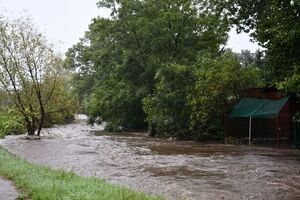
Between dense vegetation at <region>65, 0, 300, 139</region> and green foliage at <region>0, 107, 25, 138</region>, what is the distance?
7596 millimetres

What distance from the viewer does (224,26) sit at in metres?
27.1

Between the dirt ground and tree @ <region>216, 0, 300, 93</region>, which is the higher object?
tree @ <region>216, 0, 300, 93</region>

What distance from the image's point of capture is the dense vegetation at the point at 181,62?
21.4m

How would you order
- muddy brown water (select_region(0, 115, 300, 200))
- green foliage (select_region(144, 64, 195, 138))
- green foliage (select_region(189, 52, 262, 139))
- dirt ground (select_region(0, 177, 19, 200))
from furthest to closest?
green foliage (select_region(144, 64, 195, 138)) < green foliage (select_region(189, 52, 262, 139)) < muddy brown water (select_region(0, 115, 300, 200)) < dirt ground (select_region(0, 177, 19, 200))

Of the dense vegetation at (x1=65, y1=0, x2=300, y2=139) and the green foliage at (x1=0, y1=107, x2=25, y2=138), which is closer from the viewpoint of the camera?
the dense vegetation at (x1=65, y1=0, x2=300, y2=139)

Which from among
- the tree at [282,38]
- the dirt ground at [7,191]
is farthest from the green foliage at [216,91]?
the dirt ground at [7,191]

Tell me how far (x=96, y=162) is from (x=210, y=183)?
7.79 meters

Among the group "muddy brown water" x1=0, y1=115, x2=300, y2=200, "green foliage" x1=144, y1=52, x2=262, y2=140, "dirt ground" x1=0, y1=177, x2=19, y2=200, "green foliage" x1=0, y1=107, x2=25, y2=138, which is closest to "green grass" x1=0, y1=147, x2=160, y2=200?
"dirt ground" x1=0, y1=177, x2=19, y2=200

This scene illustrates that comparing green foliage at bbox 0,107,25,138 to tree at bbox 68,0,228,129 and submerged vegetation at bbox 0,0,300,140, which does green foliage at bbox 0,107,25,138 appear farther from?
tree at bbox 68,0,228,129

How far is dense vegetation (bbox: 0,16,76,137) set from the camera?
36594 millimetres

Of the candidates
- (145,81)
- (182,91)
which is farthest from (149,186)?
(145,81)

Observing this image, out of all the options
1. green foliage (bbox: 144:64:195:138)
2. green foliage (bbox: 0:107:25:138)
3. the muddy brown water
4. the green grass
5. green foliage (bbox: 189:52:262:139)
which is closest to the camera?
the green grass

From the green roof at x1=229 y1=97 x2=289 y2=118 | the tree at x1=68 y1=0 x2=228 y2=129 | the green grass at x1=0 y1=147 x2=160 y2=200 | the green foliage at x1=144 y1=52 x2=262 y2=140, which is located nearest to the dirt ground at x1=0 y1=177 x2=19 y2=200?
the green grass at x1=0 y1=147 x2=160 y2=200

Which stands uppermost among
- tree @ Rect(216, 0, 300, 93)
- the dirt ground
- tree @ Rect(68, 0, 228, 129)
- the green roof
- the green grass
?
tree @ Rect(68, 0, 228, 129)
